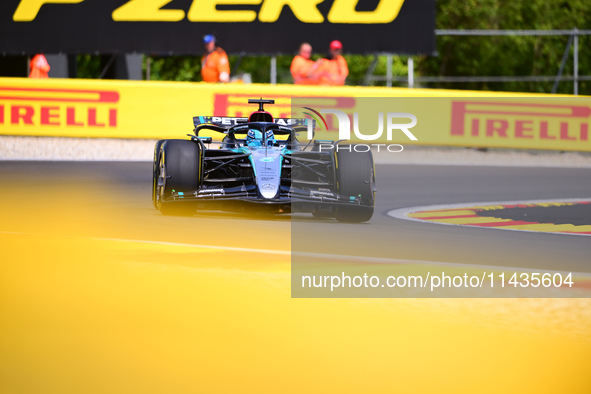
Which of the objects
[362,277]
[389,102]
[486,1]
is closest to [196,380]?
[362,277]

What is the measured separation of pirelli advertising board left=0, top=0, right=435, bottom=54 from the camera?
797 inches

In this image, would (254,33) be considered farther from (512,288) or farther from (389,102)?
(512,288)

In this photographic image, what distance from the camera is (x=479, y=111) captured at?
17797 mm

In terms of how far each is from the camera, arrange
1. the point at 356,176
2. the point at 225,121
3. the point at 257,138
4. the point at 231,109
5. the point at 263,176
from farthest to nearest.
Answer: the point at 231,109
the point at 225,121
the point at 257,138
the point at 356,176
the point at 263,176

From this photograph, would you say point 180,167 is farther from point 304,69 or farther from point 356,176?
point 304,69

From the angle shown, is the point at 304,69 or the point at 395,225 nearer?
the point at 395,225

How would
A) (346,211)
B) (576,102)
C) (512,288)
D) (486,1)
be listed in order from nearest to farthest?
1. (512,288)
2. (346,211)
3. (576,102)
4. (486,1)

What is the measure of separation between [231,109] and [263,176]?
8.31 meters

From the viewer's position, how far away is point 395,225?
1008cm

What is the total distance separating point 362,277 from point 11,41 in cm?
1516

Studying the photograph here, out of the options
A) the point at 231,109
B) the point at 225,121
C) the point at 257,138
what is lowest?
the point at 231,109

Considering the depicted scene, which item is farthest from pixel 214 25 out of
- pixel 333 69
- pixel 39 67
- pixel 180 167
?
pixel 180 167

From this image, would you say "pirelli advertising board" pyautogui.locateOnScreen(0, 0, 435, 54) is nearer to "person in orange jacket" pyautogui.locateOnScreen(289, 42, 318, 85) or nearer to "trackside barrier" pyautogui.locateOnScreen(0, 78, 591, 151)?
"person in orange jacket" pyautogui.locateOnScreen(289, 42, 318, 85)

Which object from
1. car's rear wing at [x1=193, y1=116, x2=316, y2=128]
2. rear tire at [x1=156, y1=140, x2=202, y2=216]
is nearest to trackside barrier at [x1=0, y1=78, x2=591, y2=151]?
car's rear wing at [x1=193, y1=116, x2=316, y2=128]
